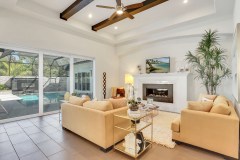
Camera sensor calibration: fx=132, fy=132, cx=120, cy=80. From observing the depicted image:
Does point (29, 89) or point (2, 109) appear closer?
point (2, 109)

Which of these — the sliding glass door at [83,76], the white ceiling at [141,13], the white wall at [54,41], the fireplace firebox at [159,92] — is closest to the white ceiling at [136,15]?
the white ceiling at [141,13]

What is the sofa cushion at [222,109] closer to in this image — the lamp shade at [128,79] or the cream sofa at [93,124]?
the cream sofa at [93,124]

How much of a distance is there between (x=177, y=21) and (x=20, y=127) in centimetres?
598

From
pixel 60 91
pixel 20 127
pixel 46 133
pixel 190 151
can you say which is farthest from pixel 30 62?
pixel 190 151

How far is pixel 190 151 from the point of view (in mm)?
2406

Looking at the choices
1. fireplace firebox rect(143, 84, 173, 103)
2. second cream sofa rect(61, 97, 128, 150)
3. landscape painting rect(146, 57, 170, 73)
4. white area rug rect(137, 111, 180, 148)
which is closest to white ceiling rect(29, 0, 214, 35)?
landscape painting rect(146, 57, 170, 73)

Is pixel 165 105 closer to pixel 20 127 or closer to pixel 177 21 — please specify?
pixel 177 21

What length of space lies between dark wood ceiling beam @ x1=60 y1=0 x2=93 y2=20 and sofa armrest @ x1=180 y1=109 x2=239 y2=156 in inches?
154

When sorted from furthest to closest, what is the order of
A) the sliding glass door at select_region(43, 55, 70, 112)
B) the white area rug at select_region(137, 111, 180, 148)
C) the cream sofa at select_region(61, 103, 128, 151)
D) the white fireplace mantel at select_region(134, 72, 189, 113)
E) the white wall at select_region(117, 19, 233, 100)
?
the sliding glass door at select_region(43, 55, 70, 112)
the white fireplace mantel at select_region(134, 72, 189, 113)
the white wall at select_region(117, 19, 233, 100)
the white area rug at select_region(137, 111, 180, 148)
the cream sofa at select_region(61, 103, 128, 151)

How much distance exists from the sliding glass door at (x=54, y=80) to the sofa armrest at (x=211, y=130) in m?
4.79

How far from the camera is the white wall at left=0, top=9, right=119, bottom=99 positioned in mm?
3987

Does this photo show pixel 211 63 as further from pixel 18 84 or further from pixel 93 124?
pixel 18 84

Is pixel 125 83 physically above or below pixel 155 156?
above

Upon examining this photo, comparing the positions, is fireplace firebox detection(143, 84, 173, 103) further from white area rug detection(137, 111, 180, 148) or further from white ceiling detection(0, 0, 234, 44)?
white ceiling detection(0, 0, 234, 44)
